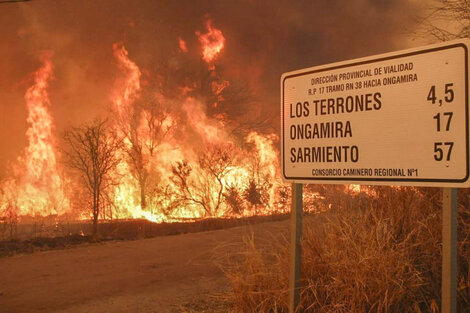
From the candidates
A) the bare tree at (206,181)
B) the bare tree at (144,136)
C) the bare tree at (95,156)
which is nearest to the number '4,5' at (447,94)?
the bare tree at (95,156)

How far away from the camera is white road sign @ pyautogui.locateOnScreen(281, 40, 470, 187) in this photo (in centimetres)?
341

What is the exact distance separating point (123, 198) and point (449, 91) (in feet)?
80.7

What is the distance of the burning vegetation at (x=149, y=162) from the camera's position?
25.4 meters

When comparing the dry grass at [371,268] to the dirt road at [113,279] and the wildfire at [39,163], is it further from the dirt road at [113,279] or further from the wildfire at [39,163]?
the wildfire at [39,163]

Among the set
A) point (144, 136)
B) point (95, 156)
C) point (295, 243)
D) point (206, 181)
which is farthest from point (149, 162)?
point (295, 243)

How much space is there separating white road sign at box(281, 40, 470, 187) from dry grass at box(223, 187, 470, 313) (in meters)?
0.93

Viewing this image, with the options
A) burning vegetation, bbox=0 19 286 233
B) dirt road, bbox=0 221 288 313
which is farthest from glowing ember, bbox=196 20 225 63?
dirt road, bbox=0 221 288 313

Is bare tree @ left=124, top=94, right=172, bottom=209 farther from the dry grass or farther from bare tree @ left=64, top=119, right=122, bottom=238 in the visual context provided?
the dry grass

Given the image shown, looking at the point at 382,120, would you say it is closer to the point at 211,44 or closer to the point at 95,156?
the point at 95,156

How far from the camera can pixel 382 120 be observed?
12.4ft

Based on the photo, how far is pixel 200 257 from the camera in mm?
10055

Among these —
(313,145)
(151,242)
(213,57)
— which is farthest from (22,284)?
(213,57)

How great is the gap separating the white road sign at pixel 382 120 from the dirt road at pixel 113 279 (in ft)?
7.26

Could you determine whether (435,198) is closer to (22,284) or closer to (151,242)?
(22,284)
